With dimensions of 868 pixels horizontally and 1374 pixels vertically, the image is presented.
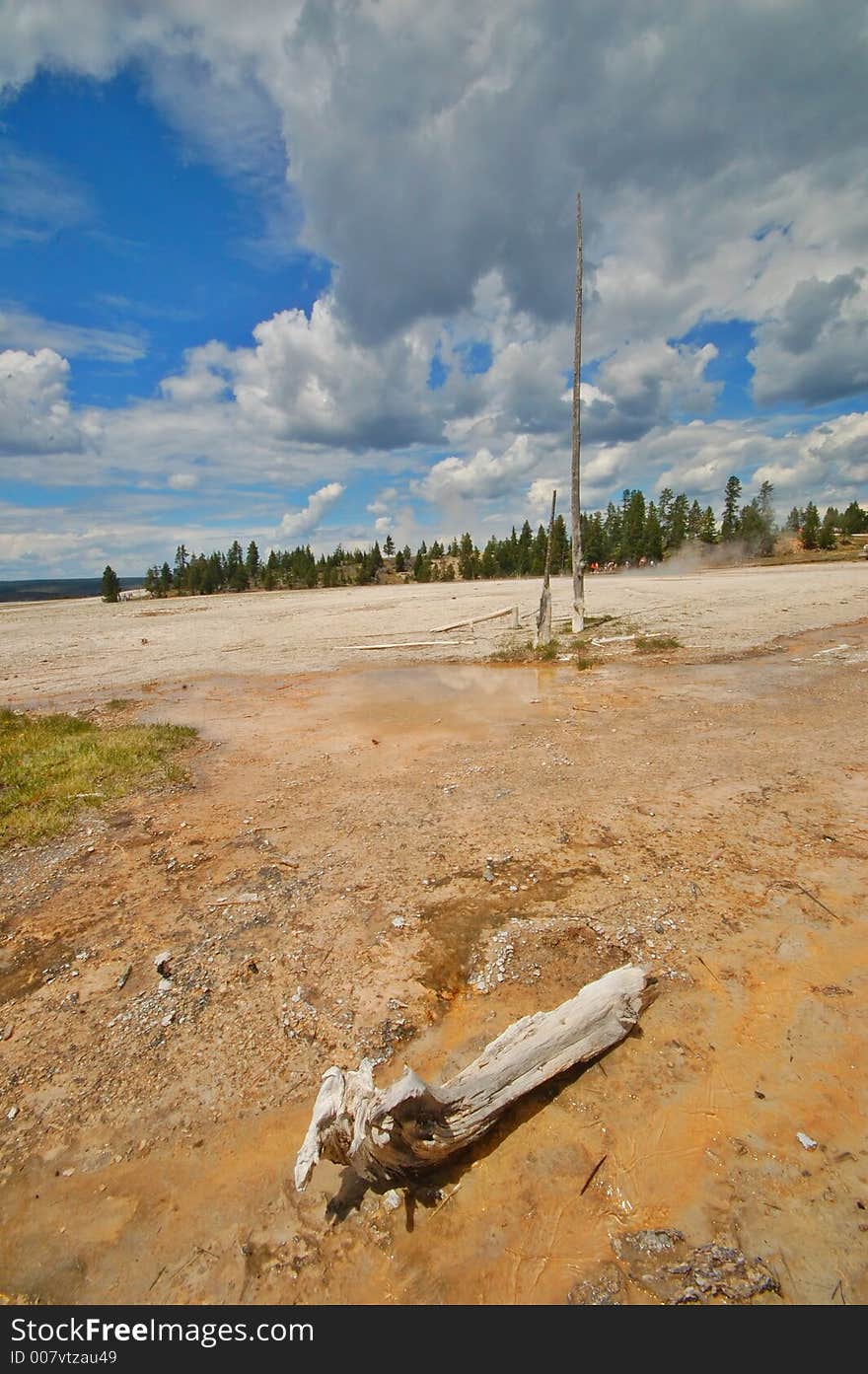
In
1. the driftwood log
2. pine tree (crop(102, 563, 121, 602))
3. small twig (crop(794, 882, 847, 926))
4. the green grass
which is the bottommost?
small twig (crop(794, 882, 847, 926))

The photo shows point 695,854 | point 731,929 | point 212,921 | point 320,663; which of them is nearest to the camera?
point 731,929

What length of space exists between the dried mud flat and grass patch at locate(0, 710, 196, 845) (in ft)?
2.35

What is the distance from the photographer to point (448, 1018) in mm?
4086

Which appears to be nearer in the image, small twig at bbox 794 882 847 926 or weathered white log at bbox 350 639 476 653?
small twig at bbox 794 882 847 926

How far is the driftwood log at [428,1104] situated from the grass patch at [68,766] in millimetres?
6019

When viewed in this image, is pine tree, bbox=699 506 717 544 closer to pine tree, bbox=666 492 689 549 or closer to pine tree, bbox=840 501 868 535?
pine tree, bbox=666 492 689 549

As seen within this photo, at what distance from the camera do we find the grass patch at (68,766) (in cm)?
767

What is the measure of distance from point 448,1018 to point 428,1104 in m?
1.16

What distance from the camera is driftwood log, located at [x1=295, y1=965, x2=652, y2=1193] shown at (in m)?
2.92

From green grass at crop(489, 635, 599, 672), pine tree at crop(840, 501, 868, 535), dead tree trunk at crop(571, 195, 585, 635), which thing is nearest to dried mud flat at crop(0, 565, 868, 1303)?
green grass at crop(489, 635, 599, 672)
